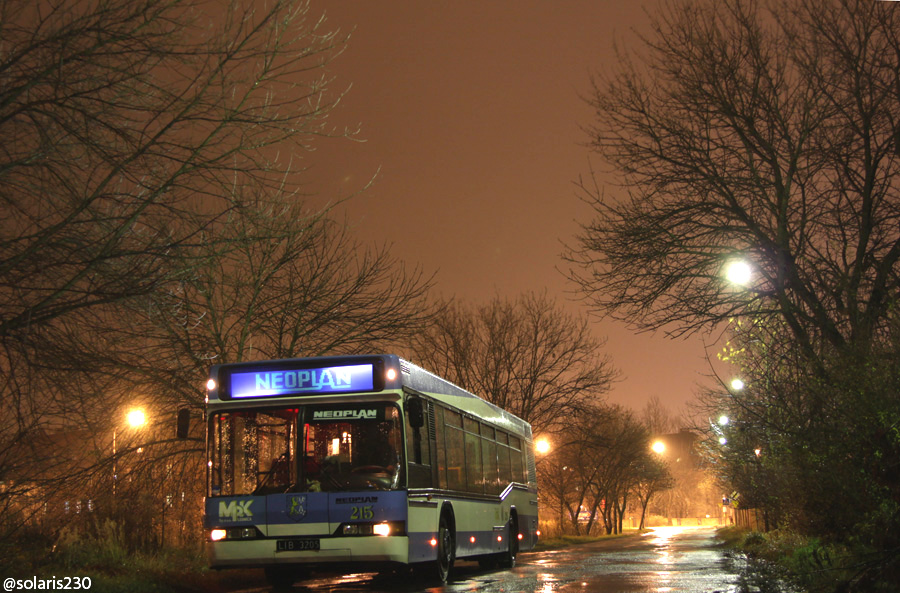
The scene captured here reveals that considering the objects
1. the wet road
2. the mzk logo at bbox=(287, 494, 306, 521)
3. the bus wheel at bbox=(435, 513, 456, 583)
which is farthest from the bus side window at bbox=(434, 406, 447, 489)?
the mzk logo at bbox=(287, 494, 306, 521)

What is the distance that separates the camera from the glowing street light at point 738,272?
51.1 feet

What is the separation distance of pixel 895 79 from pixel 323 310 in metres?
11.9

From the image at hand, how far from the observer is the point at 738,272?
15.6m

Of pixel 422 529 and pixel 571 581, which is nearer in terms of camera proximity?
pixel 422 529

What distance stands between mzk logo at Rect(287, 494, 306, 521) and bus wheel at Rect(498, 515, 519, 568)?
7857 mm

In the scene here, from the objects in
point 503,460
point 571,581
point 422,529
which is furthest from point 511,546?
point 422,529

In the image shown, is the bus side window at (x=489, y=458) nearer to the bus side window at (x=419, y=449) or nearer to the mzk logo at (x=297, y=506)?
the bus side window at (x=419, y=449)

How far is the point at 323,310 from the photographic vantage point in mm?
21000

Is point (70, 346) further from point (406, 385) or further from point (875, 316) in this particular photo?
point (875, 316)

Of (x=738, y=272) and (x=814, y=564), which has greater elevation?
(x=738, y=272)

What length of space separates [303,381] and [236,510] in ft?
6.32

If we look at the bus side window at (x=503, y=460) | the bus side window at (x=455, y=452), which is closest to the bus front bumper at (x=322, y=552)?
the bus side window at (x=455, y=452)

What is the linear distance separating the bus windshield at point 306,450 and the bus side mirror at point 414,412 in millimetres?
179

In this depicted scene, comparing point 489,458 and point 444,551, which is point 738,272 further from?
point 444,551
